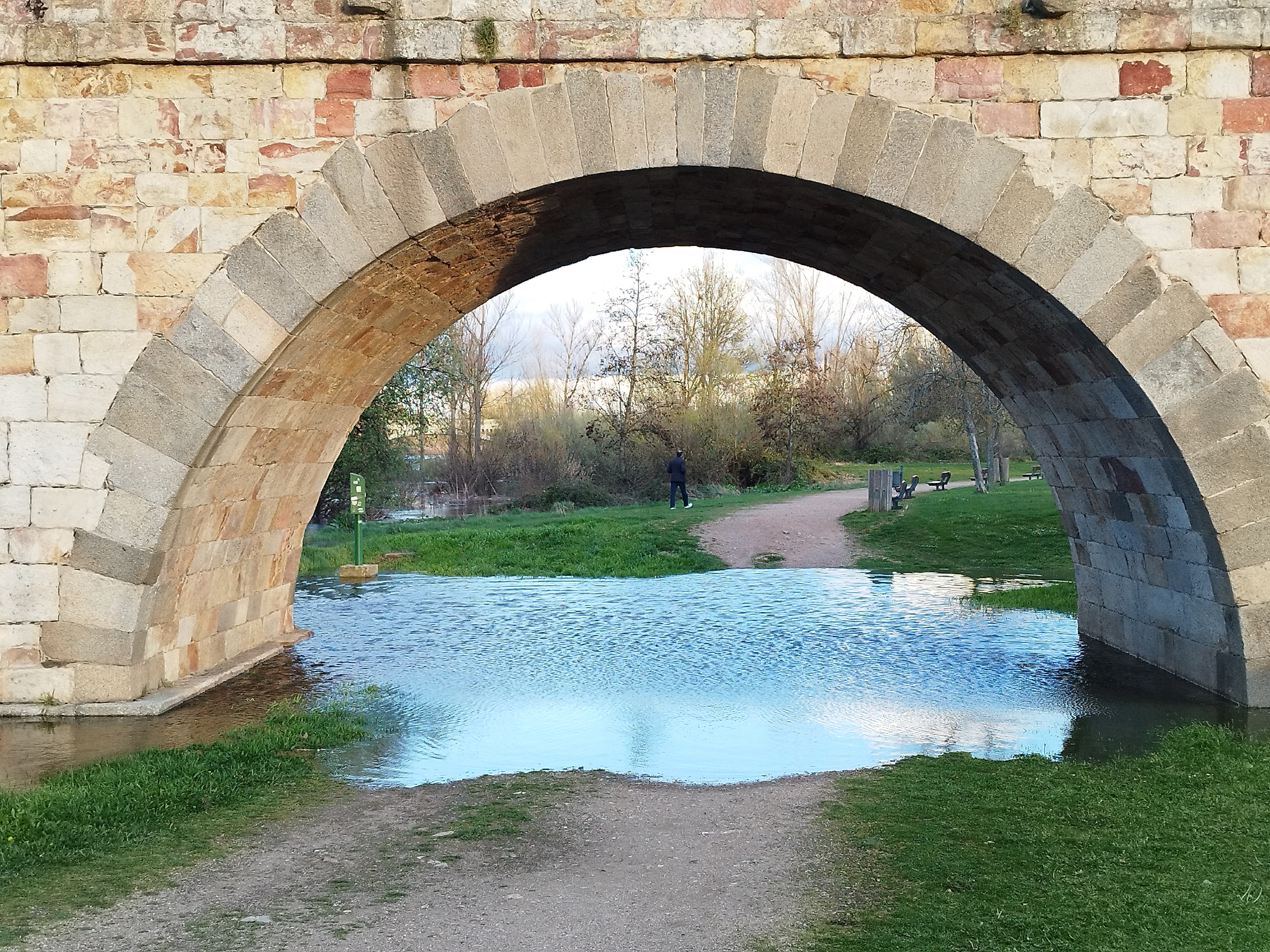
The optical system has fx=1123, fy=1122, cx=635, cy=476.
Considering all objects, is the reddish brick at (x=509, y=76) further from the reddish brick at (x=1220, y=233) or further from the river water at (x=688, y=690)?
the reddish brick at (x=1220, y=233)

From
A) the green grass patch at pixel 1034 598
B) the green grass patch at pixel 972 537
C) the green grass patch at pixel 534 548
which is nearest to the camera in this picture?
the green grass patch at pixel 1034 598

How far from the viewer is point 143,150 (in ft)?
22.7

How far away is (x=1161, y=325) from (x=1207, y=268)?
474 millimetres

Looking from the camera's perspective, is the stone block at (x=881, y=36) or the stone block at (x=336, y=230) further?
the stone block at (x=336, y=230)

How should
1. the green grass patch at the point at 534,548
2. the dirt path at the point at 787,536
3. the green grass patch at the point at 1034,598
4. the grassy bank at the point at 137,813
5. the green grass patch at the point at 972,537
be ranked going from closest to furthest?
1. the grassy bank at the point at 137,813
2. the green grass patch at the point at 1034,598
3. the green grass patch at the point at 972,537
4. the green grass patch at the point at 534,548
5. the dirt path at the point at 787,536

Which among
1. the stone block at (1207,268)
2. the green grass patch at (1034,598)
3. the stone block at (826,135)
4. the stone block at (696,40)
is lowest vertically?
the green grass patch at (1034,598)

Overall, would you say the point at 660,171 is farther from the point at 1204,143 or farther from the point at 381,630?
the point at 381,630

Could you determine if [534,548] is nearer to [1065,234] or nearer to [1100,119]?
[1065,234]

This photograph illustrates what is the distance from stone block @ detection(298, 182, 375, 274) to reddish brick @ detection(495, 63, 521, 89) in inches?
47.6

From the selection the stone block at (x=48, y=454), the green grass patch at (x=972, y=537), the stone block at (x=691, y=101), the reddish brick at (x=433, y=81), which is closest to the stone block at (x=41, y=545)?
the stone block at (x=48, y=454)

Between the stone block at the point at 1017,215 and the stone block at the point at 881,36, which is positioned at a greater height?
the stone block at the point at 881,36

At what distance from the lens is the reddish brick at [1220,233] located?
6676 mm

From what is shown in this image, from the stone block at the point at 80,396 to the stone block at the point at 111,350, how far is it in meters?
0.06

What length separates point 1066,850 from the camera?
4617 mm
